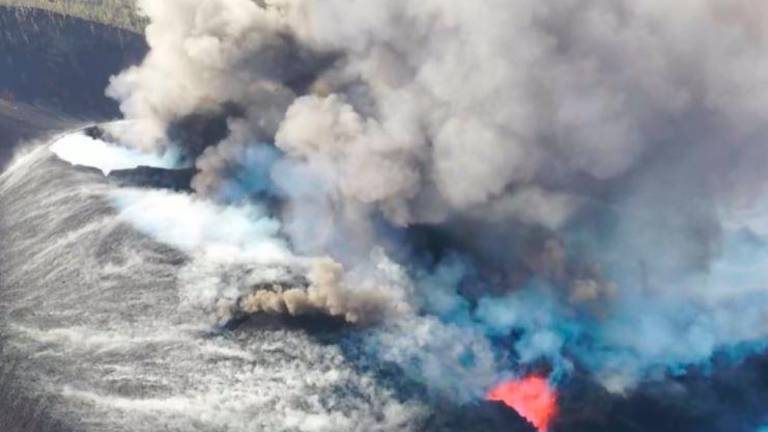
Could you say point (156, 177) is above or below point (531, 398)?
above

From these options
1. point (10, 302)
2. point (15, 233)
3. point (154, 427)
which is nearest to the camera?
point (154, 427)

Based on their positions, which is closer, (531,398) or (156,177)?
(531,398)

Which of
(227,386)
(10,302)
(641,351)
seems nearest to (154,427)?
(227,386)

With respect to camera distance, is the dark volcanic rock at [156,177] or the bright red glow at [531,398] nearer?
the bright red glow at [531,398]

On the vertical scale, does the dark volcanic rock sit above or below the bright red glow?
above

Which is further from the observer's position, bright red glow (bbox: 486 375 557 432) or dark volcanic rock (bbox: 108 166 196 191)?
dark volcanic rock (bbox: 108 166 196 191)

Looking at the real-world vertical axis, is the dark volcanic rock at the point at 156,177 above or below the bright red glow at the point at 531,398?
above

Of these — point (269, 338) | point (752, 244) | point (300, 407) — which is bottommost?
point (300, 407)

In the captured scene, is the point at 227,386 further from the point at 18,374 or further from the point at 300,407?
the point at 18,374
